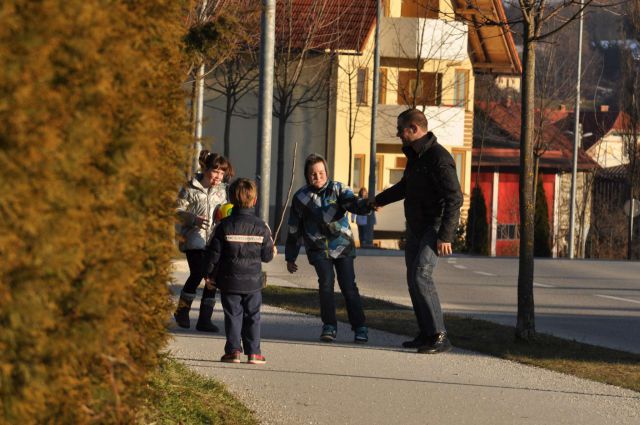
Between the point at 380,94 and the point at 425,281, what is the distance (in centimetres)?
3886

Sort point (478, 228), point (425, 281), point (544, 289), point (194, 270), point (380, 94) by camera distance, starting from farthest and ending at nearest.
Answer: point (478, 228)
point (380, 94)
point (544, 289)
point (194, 270)
point (425, 281)

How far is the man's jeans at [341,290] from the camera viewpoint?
11180 mm

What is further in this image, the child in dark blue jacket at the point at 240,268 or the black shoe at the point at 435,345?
the black shoe at the point at 435,345

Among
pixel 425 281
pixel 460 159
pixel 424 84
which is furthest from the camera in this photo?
pixel 460 159

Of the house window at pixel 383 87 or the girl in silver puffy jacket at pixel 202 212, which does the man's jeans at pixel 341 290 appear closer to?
the girl in silver puffy jacket at pixel 202 212

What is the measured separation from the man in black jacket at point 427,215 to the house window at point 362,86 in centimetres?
3627

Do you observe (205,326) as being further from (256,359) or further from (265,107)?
(265,107)

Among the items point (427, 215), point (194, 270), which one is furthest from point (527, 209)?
point (194, 270)

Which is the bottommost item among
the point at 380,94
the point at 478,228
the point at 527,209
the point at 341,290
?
the point at 478,228

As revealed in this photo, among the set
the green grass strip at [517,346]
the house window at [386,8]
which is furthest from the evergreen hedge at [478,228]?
the green grass strip at [517,346]

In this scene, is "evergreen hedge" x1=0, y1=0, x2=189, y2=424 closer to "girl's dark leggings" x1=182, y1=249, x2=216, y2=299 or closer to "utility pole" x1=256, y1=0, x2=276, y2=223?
"girl's dark leggings" x1=182, y1=249, x2=216, y2=299

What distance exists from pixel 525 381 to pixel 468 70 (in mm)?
41911

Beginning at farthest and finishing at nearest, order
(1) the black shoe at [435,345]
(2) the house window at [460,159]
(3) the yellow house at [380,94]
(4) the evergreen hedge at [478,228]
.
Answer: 1. (2) the house window at [460,159]
2. (4) the evergreen hedge at [478,228]
3. (3) the yellow house at [380,94]
4. (1) the black shoe at [435,345]

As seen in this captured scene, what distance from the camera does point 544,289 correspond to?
20.7m
